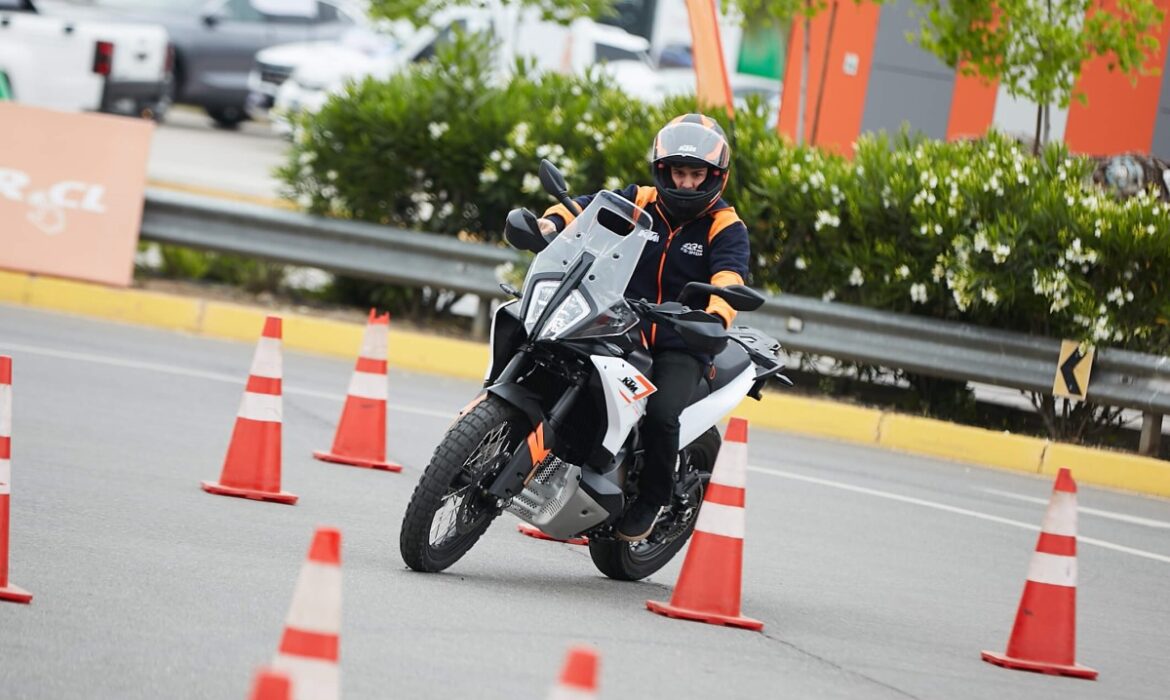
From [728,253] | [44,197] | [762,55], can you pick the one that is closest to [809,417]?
[44,197]

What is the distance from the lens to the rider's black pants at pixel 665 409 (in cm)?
708

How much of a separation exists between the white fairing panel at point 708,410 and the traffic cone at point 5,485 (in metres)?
2.57

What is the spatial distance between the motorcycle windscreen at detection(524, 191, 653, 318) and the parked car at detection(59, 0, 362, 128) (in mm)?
21295

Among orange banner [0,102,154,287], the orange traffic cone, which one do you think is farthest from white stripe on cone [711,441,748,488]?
orange banner [0,102,154,287]

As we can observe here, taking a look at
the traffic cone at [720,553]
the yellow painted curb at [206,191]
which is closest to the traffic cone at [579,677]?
the traffic cone at [720,553]

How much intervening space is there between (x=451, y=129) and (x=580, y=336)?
8.49m

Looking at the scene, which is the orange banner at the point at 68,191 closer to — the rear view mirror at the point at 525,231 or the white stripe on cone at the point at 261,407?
the white stripe on cone at the point at 261,407

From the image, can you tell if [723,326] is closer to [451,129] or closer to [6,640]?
[6,640]

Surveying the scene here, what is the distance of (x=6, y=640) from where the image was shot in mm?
5305

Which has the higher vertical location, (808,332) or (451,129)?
(451,129)

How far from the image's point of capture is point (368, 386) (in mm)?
9234

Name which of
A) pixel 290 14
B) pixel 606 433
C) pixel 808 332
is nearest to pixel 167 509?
→ pixel 606 433

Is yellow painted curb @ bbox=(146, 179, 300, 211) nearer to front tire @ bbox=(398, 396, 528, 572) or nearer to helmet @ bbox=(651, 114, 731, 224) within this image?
helmet @ bbox=(651, 114, 731, 224)

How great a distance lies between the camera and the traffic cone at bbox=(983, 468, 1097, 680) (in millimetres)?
6820
